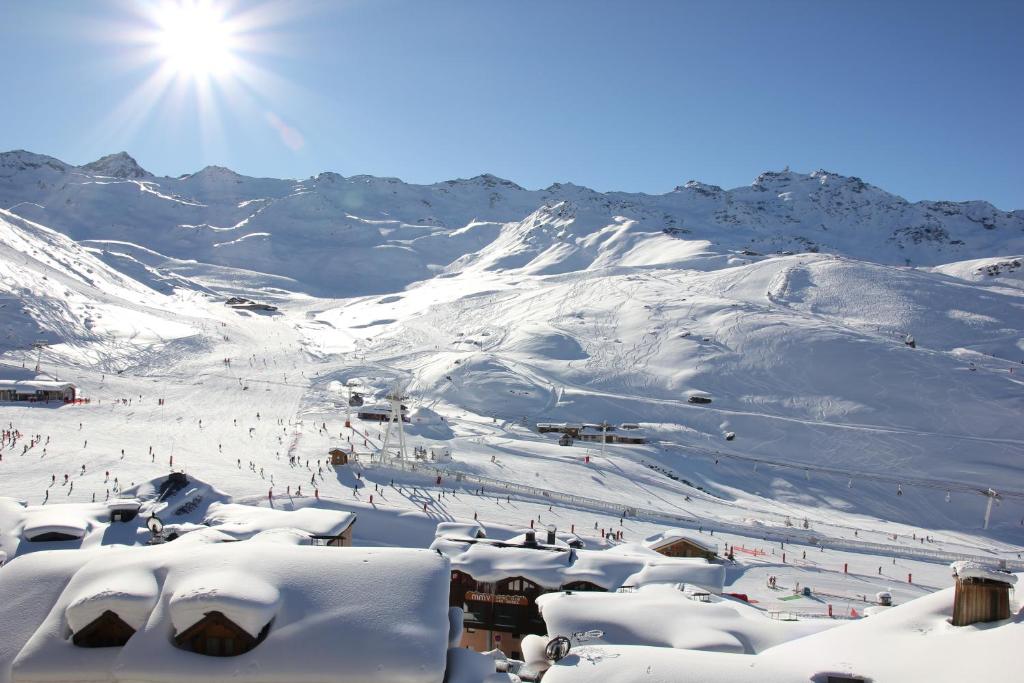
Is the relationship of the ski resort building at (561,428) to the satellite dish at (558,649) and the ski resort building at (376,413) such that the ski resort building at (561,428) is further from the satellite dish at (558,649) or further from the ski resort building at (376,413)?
the satellite dish at (558,649)

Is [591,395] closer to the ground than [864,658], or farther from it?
farther from it

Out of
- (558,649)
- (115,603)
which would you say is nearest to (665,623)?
(558,649)

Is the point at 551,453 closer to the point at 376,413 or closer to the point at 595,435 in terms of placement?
the point at 595,435

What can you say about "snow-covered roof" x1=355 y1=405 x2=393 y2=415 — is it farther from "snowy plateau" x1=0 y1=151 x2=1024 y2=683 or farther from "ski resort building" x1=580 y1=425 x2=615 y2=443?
"ski resort building" x1=580 y1=425 x2=615 y2=443

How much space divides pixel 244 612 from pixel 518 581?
13.7 m

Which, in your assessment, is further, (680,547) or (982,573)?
(680,547)

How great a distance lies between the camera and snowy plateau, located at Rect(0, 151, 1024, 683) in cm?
1184

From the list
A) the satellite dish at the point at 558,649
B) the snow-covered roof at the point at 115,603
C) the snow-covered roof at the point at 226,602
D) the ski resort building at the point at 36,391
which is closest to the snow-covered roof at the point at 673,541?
the satellite dish at the point at 558,649

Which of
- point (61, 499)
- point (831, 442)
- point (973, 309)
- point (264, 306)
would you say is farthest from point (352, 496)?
point (973, 309)

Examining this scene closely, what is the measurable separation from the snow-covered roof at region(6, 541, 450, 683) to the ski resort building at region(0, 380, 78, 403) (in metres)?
52.3

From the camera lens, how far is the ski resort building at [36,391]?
56594mm

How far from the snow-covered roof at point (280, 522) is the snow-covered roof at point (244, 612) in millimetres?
10469

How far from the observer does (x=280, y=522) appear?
25188mm

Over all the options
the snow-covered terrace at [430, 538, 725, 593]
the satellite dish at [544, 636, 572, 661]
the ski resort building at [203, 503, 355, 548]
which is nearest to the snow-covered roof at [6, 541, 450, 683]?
the satellite dish at [544, 636, 572, 661]
